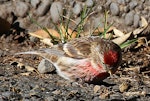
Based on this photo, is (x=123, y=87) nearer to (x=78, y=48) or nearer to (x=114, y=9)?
(x=78, y=48)

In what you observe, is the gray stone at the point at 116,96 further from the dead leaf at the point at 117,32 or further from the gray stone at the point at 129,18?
the gray stone at the point at 129,18

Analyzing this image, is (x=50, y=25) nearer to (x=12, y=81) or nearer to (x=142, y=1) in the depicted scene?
(x=142, y=1)

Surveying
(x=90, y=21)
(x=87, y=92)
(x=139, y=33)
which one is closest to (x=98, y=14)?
(x=90, y=21)

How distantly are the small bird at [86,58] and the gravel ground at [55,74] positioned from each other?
0.11 meters

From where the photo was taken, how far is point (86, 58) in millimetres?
5633

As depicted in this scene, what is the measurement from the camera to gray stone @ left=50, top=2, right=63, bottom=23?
7383mm

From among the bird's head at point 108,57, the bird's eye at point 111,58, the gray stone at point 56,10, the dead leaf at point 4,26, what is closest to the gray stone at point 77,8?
the gray stone at point 56,10

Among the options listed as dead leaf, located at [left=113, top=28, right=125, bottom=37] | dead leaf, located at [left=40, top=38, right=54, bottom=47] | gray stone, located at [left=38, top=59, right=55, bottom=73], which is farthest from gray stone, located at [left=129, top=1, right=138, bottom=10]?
gray stone, located at [left=38, top=59, right=55, bottom=73]

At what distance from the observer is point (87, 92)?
5.43 meters

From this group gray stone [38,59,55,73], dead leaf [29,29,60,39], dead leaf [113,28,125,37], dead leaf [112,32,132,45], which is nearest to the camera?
gray stone [38,59,55,73]

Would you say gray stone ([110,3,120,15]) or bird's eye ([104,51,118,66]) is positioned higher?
gray stone ([110,3,120,15])

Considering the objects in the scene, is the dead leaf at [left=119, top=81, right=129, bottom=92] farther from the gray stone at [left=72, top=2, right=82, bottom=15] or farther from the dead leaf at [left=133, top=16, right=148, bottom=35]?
the gray stone at [left=72, top=2, right=82, bottom=15]

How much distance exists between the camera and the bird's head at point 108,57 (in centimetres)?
526

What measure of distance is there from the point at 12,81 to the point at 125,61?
1717mm
